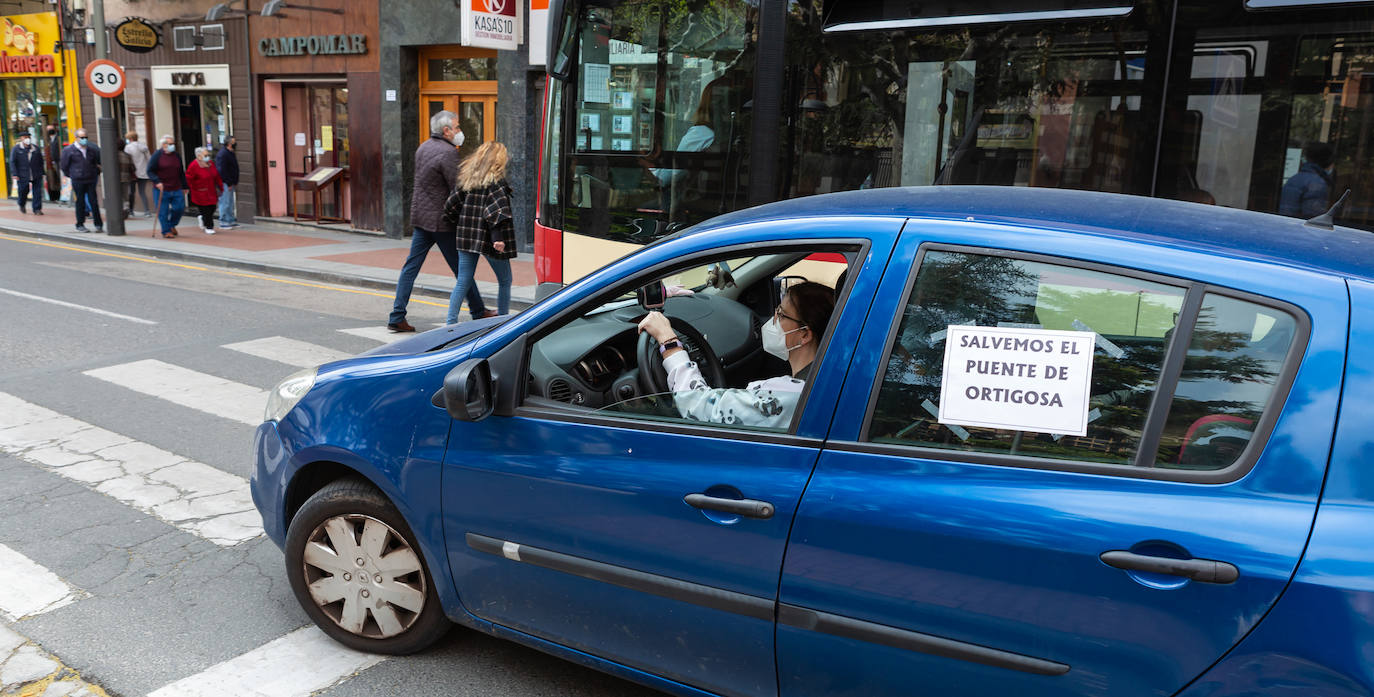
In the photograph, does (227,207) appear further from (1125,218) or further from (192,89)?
(1125,218)

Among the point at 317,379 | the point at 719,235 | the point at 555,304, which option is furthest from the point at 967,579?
the point at 317,379

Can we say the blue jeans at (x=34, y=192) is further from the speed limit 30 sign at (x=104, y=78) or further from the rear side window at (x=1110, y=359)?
the rear side window at (x=1110, y=359)

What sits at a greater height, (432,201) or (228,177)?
(432,201)

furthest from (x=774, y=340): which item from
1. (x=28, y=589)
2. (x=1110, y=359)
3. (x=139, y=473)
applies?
(x=139, y=473)

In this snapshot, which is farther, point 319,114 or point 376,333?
point 319,114

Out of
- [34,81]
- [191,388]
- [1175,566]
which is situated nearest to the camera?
[1175,566]

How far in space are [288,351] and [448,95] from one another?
412 inches

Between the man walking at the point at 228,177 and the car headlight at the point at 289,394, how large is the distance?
56.3ft

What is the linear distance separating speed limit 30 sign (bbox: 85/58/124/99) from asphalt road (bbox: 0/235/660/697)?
8.28m

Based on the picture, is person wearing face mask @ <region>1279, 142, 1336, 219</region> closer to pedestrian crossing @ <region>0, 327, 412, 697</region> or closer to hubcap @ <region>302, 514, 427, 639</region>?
hubcap @ <region>302, 514, 427, 639</region>

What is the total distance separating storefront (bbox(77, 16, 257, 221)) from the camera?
20.2 m

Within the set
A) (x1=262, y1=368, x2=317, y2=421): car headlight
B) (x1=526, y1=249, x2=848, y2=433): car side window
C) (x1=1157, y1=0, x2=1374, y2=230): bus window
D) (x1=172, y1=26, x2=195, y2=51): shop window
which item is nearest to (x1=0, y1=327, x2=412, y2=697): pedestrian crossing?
(x1=262, y1=368, x2=317, y2=421): car headlight

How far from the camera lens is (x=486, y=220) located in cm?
845

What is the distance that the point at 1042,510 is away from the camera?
82.6 inches
